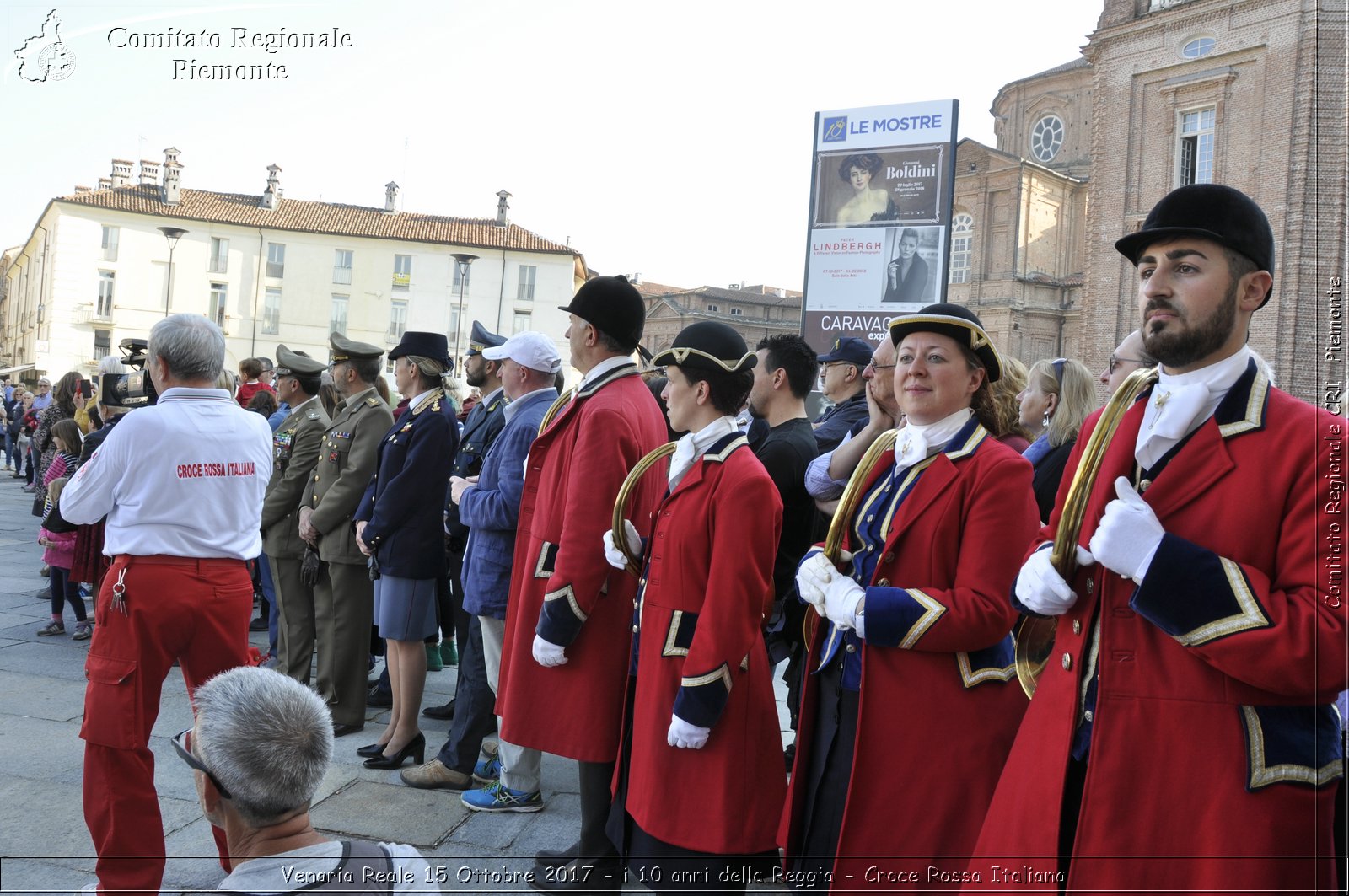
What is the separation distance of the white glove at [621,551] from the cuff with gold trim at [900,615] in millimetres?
1226

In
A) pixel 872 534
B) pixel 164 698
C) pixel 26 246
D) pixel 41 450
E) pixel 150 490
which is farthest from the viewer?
pixel 26 246

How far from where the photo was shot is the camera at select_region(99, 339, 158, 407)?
200 inches

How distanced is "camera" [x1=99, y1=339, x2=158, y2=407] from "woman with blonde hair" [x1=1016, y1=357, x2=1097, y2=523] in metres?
4.10

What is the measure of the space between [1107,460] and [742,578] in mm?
1252

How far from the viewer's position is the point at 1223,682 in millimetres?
1875

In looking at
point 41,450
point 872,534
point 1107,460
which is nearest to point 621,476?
point 872,534

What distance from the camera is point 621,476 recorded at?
12.7 feet

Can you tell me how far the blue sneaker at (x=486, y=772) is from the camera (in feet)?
16.1

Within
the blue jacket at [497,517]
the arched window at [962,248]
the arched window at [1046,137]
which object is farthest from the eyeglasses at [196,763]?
the arched window at [1046,137]

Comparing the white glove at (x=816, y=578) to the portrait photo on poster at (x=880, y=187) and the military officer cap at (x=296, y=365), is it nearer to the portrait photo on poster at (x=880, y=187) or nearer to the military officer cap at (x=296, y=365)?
the military officer cap at (x=296, y=365)

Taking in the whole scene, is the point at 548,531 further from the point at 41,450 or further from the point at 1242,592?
the point at 41,450

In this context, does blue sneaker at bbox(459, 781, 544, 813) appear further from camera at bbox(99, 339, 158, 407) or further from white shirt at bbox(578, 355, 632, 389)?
camera at bbox(99, 339, 158, 407)

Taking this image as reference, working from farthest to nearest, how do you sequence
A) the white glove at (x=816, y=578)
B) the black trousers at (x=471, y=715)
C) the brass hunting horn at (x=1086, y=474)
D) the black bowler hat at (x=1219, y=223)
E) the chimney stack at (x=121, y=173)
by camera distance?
the chimney stack at (x=121, y=173) < the black trousers at (x=471, y=715) < the white glove at (x=816, y=578) < the brass hunting horn at (x=1086, y=474) < the black bowler hat at (x=1219, y=223)

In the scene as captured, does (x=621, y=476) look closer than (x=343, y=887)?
No
